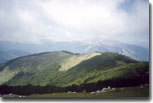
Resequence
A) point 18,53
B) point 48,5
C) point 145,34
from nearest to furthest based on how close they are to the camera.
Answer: point 145,34
point 48,5
point 18,53

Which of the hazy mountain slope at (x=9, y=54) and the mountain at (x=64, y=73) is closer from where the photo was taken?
the mountain at (x=64, y=73)

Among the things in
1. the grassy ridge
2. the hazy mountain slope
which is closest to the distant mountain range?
the hazy mountain slope

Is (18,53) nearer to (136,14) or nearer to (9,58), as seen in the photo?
(9,58)

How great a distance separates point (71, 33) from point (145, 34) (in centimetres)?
338

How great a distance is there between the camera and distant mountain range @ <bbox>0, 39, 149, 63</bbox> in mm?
8648

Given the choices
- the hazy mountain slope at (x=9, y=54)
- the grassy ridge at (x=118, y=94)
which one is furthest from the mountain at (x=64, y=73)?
the grassy ridge at (x=118, y=94)

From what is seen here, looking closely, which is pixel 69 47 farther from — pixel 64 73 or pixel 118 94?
pixel 118 94

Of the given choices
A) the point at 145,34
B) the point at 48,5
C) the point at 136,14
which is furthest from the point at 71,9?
the point at 145,34

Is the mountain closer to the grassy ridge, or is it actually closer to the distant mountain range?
the distant mountain range

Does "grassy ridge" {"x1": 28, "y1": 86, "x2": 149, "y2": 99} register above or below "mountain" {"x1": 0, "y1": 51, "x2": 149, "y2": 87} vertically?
below

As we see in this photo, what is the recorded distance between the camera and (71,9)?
8789 mm

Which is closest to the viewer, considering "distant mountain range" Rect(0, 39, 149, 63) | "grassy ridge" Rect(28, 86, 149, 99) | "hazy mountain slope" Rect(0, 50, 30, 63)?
"grassy ridge" Rect(28, 86, 149, 99)

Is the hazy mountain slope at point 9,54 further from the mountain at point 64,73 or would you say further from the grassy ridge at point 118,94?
the grassy ridge at point 118,94

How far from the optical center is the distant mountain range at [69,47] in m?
8.65
